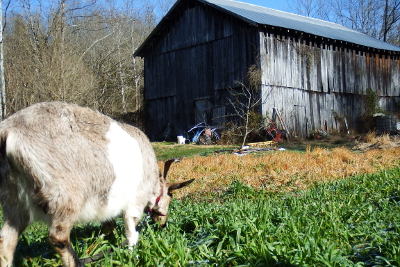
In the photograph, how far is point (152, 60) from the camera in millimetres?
25391

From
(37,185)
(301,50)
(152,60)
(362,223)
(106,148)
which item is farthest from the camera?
(152,60)

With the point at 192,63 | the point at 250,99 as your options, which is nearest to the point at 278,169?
the point at 250,99

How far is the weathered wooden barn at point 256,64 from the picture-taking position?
67.9 ft

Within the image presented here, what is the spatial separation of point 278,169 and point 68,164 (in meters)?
6.36

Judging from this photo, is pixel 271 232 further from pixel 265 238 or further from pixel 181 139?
pixel 181 139

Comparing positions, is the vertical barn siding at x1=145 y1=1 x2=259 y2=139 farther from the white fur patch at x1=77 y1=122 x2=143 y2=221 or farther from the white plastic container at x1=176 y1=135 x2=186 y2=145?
the white fur patch at x1=77 y1=122 x2=143 y2=221

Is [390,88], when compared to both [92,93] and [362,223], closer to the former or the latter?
[92,93]

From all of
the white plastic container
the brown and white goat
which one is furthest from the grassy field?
the white plastic container

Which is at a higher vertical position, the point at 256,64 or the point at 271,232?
the point at 256,64

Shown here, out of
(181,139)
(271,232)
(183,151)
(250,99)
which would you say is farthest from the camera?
(181,139)

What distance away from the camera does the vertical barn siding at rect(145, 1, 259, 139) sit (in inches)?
829

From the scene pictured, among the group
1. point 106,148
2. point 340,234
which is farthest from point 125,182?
point 340,234

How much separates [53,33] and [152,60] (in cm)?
605

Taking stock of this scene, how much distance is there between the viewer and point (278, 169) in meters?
9.02
